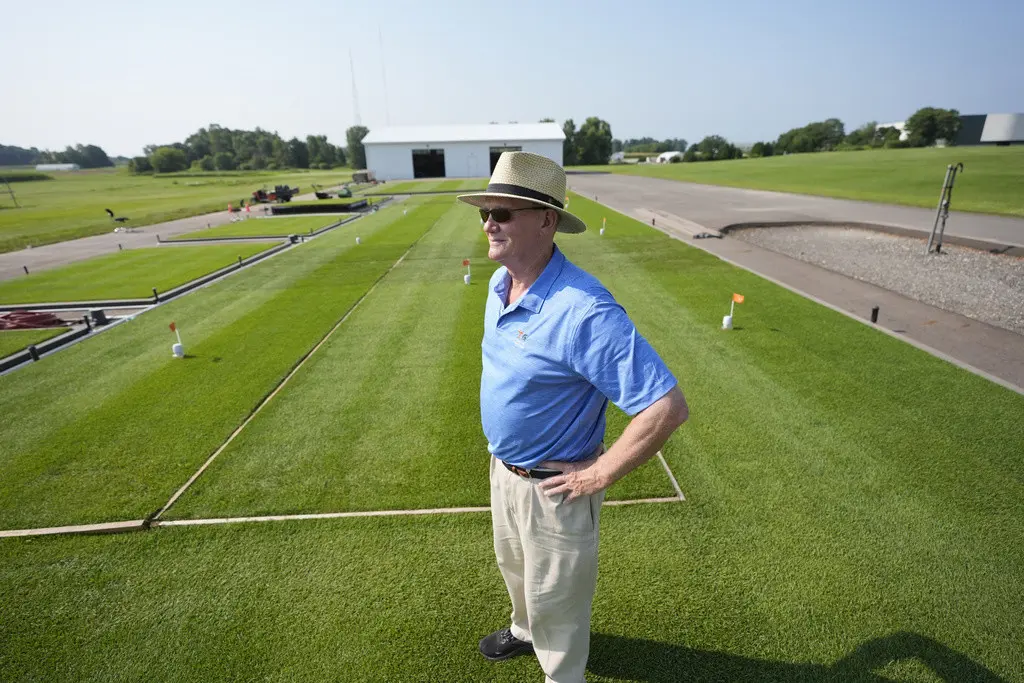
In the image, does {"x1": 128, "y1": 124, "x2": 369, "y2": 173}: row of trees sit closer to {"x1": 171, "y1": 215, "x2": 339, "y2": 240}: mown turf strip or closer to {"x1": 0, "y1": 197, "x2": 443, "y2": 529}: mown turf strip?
{"x1": 171, "y1": 215, "x2": 339, "y2": 240}: mown turf strip

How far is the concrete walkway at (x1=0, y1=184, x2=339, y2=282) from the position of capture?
1923 centimetres

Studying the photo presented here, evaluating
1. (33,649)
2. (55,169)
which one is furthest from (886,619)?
(55,169)

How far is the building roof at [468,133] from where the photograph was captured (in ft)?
217

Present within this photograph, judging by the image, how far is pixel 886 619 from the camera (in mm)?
3758

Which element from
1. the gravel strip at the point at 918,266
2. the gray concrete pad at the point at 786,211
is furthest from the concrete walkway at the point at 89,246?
the gravel strip at the point at 918,266

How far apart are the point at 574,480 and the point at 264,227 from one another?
28107 mm

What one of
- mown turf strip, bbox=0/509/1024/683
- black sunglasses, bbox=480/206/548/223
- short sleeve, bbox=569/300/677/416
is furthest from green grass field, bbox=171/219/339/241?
short sleeve, bbox=569/300/677/416

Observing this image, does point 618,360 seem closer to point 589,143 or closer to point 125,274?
point 125,274

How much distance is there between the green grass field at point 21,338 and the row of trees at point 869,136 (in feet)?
386

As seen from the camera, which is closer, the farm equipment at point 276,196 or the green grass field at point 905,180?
the green grass field at point 905,180

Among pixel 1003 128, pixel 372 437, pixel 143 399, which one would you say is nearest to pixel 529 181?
pixel 372 437

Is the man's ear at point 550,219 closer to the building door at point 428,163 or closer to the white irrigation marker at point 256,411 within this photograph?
the white irrigation marker at point 256,411

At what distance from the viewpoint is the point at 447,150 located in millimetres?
66750

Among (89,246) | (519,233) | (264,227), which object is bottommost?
(89,246)
